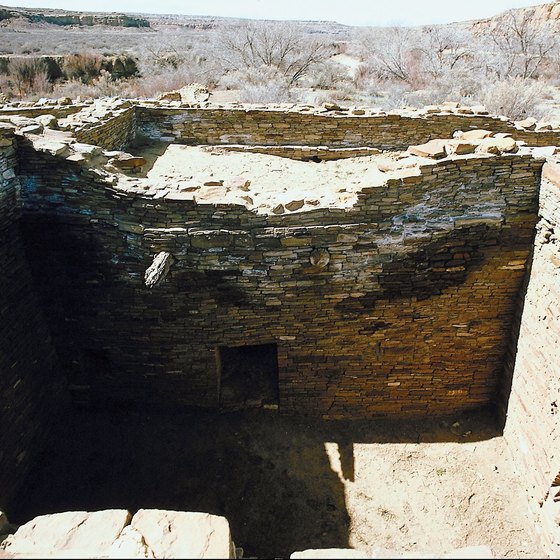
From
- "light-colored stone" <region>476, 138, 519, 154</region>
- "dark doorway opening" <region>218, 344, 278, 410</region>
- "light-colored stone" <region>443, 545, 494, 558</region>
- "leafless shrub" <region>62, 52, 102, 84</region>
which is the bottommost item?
"dark doorway opening" <region>218, 344, 278, 410</region>

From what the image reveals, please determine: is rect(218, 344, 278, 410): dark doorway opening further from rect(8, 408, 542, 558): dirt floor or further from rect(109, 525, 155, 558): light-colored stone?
rect(109, 525, 155, 558): light-colored stone

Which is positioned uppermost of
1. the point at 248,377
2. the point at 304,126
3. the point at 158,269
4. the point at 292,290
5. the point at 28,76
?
the point at 28,76

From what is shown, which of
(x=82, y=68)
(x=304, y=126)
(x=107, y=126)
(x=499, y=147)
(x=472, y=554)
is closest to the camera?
(x=472, y=554)

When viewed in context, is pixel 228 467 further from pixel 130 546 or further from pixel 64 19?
pixel 64 19

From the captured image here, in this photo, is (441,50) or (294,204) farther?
(441,50)

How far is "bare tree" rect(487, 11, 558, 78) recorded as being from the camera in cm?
1711

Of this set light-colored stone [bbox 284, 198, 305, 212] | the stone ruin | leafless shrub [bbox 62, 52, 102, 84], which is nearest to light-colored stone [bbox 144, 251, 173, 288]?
the stone ruin

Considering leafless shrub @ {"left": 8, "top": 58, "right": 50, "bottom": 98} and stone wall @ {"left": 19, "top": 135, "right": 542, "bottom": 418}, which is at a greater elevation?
leafless shrub @ {"left": 8, "top": 58, "right": 50, "bottom": 98}

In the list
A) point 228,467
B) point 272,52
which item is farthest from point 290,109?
point 272,52

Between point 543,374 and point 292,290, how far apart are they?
106 inches

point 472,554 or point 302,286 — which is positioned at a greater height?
point 472,554

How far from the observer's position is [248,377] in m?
6.34

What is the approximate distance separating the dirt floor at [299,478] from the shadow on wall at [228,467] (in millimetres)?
12

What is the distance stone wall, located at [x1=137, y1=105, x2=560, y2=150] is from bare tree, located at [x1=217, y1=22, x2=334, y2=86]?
10379mm
